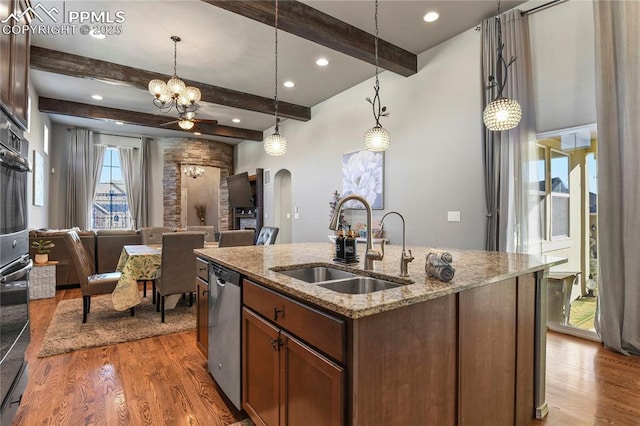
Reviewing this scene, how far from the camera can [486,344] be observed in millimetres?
1481

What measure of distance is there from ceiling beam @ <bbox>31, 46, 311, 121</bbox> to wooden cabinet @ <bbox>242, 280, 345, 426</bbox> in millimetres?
4378

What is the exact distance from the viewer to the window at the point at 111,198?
8.16 metres

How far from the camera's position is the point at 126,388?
2219 millimetres

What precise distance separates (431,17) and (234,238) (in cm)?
327

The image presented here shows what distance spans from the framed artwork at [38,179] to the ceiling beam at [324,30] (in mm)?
4655

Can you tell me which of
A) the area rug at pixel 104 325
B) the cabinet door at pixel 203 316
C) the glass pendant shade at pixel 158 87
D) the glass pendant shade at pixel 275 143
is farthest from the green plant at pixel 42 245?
the glass pendant shade at pixel 275 143

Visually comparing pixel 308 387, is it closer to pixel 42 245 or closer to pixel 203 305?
pixel 203 305

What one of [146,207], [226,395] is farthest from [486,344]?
[146,207]

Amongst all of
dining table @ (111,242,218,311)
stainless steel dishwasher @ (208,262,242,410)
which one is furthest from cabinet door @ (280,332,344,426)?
dining table @ (111,242,218,311)

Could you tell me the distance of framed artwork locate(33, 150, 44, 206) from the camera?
5289mm

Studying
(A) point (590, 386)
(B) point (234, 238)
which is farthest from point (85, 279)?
(A) point (590, 386)

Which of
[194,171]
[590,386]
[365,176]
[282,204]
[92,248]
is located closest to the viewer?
[590,386]

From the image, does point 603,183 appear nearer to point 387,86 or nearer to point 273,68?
point 387,86

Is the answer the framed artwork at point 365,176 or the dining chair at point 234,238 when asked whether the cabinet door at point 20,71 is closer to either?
the dining chair at point 234,238
